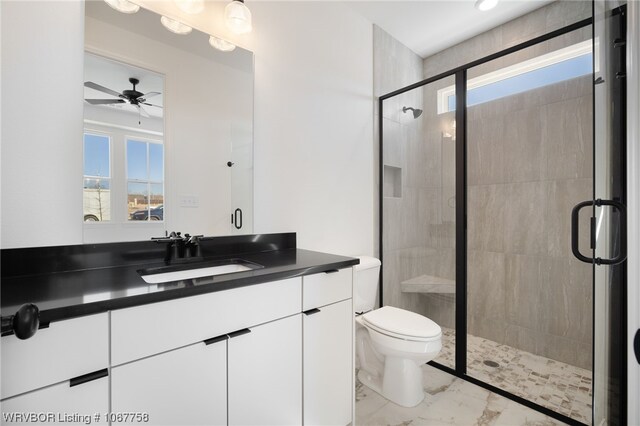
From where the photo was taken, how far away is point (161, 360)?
0.90 m

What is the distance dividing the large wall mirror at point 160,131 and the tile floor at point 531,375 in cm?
188

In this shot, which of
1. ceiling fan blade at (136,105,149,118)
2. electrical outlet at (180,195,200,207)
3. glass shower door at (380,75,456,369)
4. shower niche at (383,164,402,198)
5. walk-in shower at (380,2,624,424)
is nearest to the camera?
ceiling fan blade at (136,105,149,118)

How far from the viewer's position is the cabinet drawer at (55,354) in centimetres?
69

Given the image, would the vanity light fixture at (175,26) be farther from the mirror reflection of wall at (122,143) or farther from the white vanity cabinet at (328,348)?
the white vanity cabinet at (328,348)

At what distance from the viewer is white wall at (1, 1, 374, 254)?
1116 mm

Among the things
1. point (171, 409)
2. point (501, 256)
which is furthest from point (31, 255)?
point (501, 256)

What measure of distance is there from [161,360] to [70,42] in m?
1.30

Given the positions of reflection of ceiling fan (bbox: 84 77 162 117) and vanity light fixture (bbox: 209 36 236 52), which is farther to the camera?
vanity light fixture (bbox: 209 36 236 52)

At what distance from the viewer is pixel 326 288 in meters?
1.34

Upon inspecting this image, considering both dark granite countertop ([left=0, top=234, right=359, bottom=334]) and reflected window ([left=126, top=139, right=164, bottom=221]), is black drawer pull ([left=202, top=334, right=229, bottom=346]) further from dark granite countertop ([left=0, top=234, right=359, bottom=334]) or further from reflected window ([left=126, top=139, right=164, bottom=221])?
reflected window ([left=126, top=139, right=164, bottom=221])

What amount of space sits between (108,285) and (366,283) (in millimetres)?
1550

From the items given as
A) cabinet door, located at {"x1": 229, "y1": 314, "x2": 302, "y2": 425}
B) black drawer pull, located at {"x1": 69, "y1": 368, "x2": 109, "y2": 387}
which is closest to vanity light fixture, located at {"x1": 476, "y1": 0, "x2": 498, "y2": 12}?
cabinet door, located at {"x1": 229, "y1": 314, "x2": 302, "y2": 425}

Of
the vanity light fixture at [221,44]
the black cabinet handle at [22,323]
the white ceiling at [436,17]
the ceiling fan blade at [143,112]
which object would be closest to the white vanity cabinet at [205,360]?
the black cabinet handle at [22,323]

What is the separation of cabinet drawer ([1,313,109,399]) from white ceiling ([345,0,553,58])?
97.2 inches
